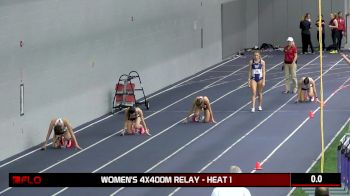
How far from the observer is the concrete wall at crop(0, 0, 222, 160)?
2445 centimetres

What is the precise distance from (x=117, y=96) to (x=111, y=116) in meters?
0.79

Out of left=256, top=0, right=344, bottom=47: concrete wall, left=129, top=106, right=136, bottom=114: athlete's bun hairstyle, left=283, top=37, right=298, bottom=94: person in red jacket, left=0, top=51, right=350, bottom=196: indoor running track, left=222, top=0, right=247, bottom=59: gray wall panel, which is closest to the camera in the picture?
left=0, top=51, right=350, bottom=196: indoor running track

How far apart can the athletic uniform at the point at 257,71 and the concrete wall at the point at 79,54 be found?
4260mm

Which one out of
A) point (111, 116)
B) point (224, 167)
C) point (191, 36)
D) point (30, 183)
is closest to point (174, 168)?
point (224, 167)

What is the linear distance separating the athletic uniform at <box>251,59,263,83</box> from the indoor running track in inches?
38.3

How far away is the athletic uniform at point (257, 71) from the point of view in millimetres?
28266

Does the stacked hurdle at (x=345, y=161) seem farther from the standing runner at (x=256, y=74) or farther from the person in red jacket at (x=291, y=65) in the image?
the person in red jacket at (x=291, y=65)

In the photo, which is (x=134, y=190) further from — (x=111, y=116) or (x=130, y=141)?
(x=111, y=116)

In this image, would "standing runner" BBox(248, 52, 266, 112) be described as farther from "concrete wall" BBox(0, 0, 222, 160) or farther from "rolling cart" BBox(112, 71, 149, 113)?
"concrete wall" BBox(0, 0, 222, 160)

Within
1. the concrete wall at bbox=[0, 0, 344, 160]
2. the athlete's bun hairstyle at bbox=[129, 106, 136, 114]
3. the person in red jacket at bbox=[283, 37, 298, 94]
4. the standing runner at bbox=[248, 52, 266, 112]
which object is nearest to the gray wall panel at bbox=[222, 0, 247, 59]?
the concrete wall at bbox=[0, 0, 344, 160]

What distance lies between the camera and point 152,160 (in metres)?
23.0

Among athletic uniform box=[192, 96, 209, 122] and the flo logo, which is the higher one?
the flo logo

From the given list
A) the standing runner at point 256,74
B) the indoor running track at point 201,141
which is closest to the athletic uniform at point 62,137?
the indoor running track at point 201,141

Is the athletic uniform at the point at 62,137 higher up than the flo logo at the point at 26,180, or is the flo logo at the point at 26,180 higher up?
the flo logo at the point at 26,180
